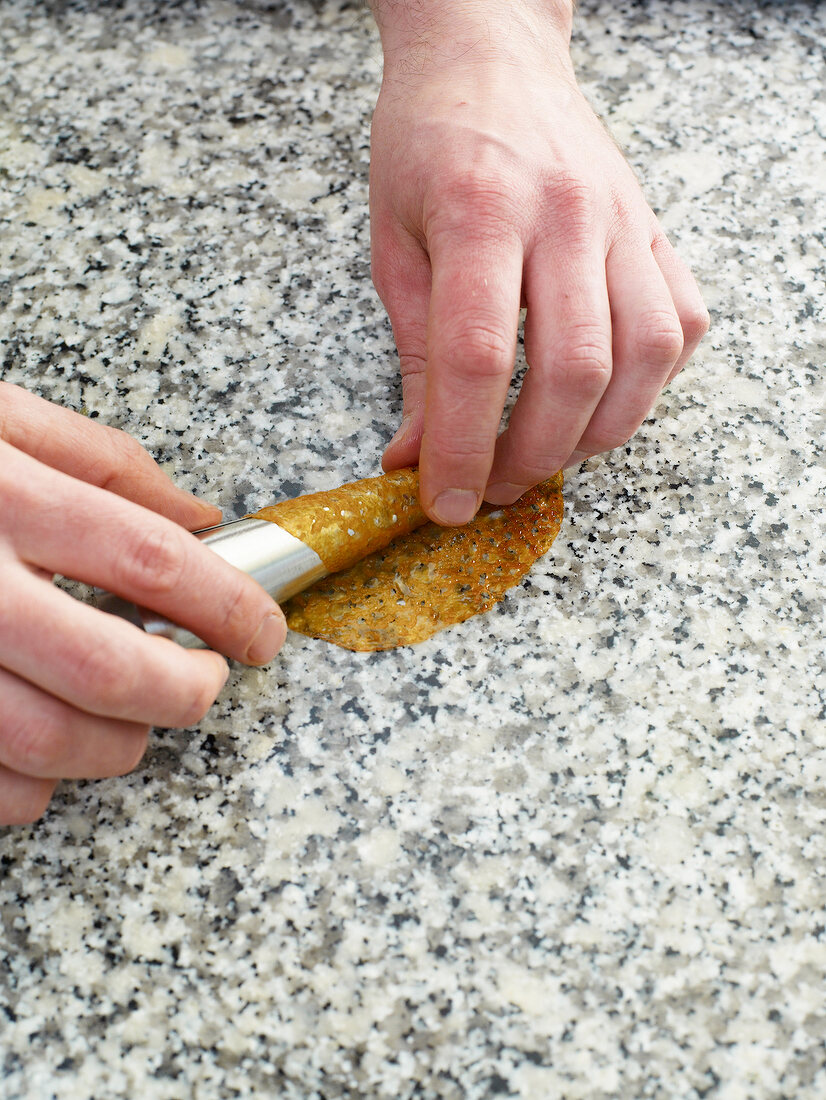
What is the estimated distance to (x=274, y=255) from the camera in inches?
41.0

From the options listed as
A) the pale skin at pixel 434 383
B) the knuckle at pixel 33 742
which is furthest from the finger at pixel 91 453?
the knuckle at pixel 33 742

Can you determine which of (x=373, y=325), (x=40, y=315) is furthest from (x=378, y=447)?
(x=40, y=315)

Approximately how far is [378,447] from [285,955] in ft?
1.61

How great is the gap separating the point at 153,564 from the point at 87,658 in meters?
0.09

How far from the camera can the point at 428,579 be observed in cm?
83

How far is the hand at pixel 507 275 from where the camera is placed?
752mm

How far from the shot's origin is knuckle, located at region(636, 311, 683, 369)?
0.78 metres

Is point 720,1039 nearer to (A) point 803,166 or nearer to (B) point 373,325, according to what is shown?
(B) point 373,325

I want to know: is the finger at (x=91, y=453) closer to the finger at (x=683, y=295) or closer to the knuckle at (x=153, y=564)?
the knuckle at (x=153, y=564)

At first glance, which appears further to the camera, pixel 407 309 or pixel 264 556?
pixel 407 309

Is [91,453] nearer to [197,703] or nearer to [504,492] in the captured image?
[197,703]

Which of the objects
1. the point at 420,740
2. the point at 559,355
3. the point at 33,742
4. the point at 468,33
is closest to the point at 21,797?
the point at 33,742

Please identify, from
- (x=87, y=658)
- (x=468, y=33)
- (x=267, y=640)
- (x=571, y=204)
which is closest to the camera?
(x=87, y=658)

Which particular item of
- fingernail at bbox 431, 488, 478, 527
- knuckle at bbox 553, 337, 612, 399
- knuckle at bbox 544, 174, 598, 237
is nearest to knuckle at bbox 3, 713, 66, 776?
fingernail at bbox 431, 488, 478, 527
